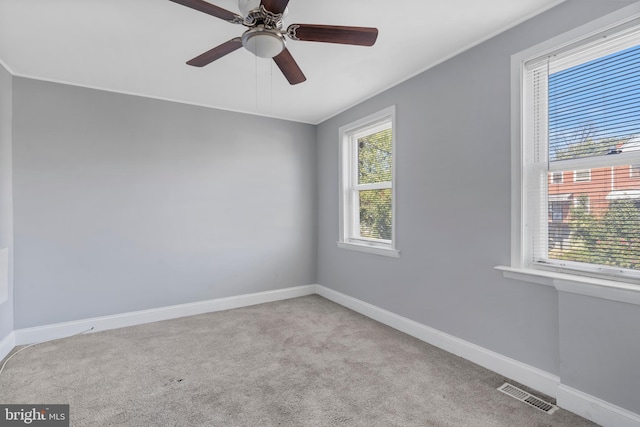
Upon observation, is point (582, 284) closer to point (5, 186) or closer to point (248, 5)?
point (248, 5)

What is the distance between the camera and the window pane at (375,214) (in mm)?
3555

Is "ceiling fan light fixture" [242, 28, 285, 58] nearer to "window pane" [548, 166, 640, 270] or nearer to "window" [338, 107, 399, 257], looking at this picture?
"window" [338, 107, 399, 257]

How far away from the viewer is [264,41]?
5.65 feet

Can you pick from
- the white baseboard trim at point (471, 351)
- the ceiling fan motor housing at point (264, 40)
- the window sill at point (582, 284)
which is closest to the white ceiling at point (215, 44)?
the ceiling fan motor housing at point (264, 40)

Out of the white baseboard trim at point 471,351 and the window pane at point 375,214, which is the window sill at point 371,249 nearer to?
the window pane at point 375,214

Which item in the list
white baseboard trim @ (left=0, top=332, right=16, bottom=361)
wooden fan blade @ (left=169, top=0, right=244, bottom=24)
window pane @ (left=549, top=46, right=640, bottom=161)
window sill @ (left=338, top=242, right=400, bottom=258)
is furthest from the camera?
window sill @ (left=338, top=242, right=400, bottom=258)

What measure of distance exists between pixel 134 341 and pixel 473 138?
3.56 meters

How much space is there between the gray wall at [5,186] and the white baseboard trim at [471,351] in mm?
3410

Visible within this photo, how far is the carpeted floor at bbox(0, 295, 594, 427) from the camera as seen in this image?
1.89 m

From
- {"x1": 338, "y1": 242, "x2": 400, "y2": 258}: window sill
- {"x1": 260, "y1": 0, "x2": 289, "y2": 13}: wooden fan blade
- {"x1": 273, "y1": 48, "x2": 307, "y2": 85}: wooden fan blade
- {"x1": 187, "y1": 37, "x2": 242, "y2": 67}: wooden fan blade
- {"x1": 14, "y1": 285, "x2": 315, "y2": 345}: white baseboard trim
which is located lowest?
{"x1": 14, "y1": 285, "x2": 315, "y2": 345}: white baseboard trim

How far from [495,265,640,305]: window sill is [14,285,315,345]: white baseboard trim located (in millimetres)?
2968

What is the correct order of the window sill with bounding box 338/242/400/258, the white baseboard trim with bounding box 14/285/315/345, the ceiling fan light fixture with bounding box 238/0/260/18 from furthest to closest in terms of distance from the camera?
the window sill with bounding box 338/242/400/258 → the white baseboard trim with bounding box 14/285/315/345 → the ceiling fan light fixture with bounding box 238/0/260/18

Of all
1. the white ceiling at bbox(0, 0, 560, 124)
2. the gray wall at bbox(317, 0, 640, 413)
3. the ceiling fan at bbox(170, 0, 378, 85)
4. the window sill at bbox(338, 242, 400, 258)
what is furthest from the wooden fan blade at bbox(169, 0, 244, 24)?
the window sill at bbox(338, 242, 400, 258)

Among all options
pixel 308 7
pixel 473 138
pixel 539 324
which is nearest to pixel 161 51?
pixel 308 7
